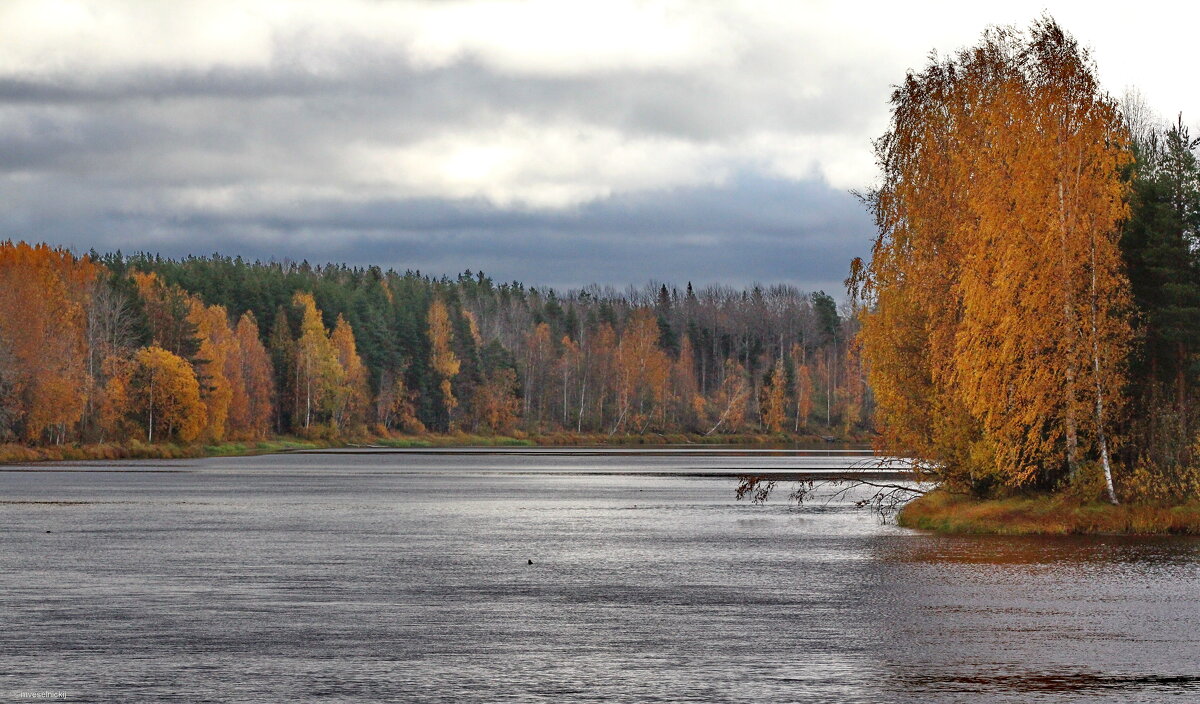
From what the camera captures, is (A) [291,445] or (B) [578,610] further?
(A) [291,445]

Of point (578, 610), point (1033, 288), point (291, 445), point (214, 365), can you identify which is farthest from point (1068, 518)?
point (291, 445)

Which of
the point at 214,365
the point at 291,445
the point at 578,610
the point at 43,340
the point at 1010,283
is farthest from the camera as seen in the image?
the point at 291,445

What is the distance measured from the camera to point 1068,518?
47938 mm

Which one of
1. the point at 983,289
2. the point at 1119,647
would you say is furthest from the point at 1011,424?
the point at 1119,647

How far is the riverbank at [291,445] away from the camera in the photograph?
12144 cm

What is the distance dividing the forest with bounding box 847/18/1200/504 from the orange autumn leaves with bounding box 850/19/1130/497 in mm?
66

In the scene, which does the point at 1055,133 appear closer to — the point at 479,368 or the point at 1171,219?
the point at 1171,219

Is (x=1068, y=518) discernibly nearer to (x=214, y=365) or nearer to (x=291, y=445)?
(x=214, y=365)

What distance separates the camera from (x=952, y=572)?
120 ft

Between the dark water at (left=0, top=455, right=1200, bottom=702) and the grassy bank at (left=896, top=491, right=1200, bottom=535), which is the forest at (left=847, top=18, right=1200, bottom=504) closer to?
the grassy bank at (left=896, top=491, right=1200, bottom=535)

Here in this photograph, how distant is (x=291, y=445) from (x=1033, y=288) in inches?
5141

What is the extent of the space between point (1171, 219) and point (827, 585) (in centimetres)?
2470

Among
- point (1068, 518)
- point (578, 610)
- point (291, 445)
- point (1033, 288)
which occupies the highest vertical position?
point (1033, 288)

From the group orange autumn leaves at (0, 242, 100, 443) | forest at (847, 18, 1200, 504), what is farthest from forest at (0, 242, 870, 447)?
forest at (847, 18, 1200, 504)
